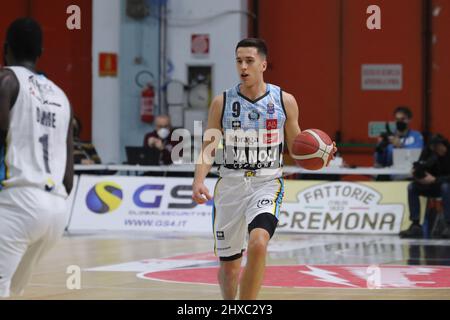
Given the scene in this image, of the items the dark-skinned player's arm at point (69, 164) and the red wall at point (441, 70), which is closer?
the dark-skinned player's arm at point (69, 164)

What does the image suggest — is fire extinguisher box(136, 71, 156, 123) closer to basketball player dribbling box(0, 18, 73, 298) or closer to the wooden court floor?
the wooden court floor

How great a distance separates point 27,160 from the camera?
605cm

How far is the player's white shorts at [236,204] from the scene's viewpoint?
845 centimetres

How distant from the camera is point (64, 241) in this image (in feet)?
54.3

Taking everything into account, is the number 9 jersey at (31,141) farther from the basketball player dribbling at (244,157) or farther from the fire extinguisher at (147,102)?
the fire extinguisher at (147,102)

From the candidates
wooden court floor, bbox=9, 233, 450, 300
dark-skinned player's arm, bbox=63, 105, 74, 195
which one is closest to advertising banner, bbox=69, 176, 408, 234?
wooden court floor, bbox=9, 233, 450, 300

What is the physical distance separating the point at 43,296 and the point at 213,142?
2.78 m

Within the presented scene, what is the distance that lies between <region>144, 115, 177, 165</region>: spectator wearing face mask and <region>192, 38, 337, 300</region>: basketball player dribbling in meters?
10.6

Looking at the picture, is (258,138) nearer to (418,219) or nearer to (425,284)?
(425,284)

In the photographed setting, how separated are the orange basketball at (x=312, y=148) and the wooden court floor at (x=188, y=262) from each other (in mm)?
2028

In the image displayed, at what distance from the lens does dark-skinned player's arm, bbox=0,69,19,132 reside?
234 inches

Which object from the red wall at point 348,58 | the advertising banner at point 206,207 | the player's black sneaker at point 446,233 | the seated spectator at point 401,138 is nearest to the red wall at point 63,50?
the red wall at point 348,58

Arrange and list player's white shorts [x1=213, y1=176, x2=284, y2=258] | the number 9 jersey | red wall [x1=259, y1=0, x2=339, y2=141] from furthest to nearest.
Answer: red wall [x1=259, y1=0, x2=339, y2=141], player's white shorts [x1=213, y1=176, x2=284, y2=258], the number 9 jersey

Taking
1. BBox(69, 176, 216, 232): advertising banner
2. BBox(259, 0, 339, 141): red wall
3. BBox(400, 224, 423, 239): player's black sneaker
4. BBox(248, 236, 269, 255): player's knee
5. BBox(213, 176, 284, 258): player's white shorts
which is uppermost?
BBox(259, 0, 339, 141): red wall
